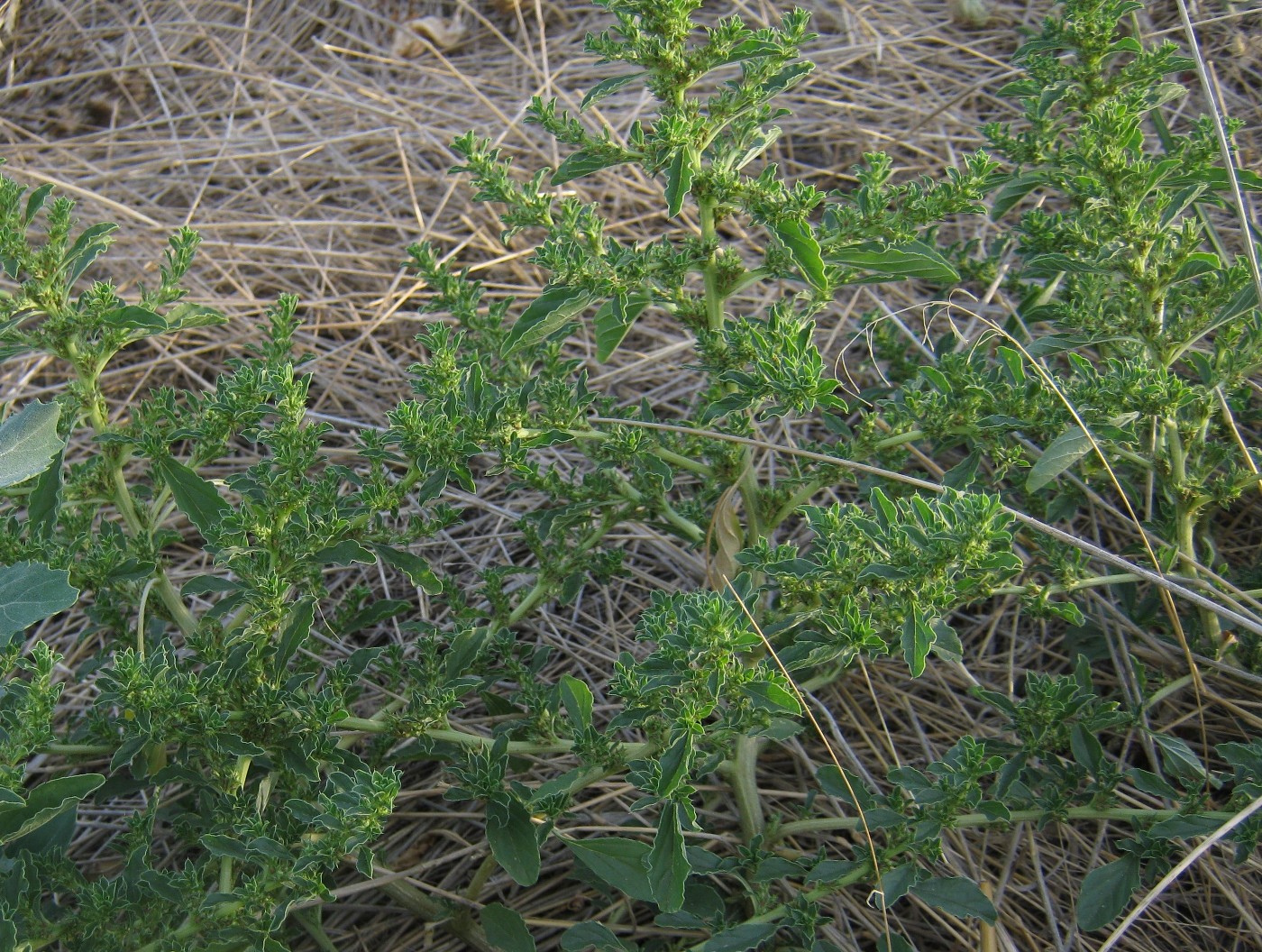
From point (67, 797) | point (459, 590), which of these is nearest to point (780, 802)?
point (459, 590)

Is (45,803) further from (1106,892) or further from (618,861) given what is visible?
(1106,892)

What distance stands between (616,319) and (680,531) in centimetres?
45

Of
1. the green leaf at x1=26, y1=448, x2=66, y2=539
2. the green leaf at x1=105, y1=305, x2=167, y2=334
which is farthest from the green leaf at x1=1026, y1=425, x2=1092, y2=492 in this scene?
the green leaf at x1=26, y1=448, x2=66, y2=539

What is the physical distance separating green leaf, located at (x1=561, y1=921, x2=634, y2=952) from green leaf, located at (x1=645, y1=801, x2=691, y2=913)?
26 centimetres

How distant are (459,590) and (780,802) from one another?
0.80m

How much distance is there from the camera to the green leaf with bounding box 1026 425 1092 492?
180 centimetres

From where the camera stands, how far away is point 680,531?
2.16 metres

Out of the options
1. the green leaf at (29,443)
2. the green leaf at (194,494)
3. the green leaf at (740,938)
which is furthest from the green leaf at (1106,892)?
the green leaf at (29,443)

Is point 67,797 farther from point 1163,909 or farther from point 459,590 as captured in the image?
point 1163,909

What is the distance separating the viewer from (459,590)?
220 centimetres

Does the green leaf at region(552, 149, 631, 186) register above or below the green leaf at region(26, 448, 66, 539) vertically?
above

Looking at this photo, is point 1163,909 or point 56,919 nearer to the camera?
point 56,919

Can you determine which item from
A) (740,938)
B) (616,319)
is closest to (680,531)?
(616,319)

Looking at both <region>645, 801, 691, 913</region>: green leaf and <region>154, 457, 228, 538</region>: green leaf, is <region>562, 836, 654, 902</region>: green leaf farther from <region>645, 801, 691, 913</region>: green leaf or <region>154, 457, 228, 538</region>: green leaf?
<region>154, 457, 228, 538</region>: green leaf
